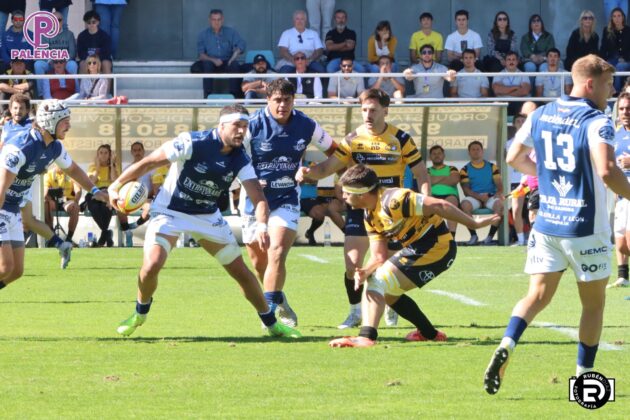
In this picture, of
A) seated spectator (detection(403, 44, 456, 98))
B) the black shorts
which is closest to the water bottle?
seated spectator (detection(403, 44, 456, 98))

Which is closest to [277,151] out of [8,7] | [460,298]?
[460,298]

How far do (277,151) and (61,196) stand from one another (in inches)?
470

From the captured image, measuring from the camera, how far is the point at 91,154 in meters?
24.6

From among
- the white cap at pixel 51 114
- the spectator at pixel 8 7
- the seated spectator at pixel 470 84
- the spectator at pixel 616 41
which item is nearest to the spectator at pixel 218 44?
the spectator at pixel 8 7

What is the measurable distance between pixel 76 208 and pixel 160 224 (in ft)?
41.8

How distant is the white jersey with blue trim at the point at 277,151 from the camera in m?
12.7

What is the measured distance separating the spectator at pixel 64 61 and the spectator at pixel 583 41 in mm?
10030

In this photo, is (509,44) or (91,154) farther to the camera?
(509,44)

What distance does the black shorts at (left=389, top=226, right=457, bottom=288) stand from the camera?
10.6 meters

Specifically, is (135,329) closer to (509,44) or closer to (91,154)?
(91,154)

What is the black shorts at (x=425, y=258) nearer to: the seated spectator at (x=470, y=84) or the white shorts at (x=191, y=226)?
the white shorts at (x=191, y=226)

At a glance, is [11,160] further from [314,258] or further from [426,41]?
[426,41]

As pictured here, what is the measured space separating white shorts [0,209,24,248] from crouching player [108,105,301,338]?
1349 millimetres

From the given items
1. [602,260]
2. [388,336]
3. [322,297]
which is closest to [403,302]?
[388,336]
